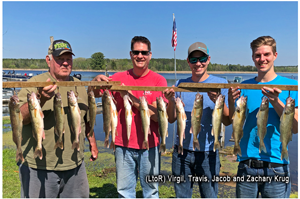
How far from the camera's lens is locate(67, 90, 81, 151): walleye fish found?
3973 mm

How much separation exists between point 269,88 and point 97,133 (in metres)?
13.9

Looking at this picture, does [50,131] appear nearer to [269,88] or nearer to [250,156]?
[250,156]

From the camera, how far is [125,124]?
493 centimetres

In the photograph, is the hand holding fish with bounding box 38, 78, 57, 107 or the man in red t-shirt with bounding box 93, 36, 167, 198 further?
the man in red t-shirt with bounding box 93, 36, 167, 198

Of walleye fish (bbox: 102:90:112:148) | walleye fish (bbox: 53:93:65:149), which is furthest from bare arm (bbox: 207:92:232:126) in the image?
walleye fish (bbox: 53:93:65:149)

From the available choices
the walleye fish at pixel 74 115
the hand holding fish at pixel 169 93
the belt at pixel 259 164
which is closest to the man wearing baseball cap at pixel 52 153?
the walleye fish at pixel 74 115

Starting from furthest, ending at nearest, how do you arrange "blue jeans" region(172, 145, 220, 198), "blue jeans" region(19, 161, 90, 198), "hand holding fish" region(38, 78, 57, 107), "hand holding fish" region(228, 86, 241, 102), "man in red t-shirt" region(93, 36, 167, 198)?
"man in red t-shirt" region(93, 36, 167, 198), "blue jeans" region(172, 145, 220, 198), "blue jeans" region(19, 161, 90, 198), "hand holding fish" region(228, 86, 241, 102), "hand holding fish" region(38, 78, 57, 107)

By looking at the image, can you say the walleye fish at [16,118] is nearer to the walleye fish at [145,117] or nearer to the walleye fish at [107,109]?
the walleye fish at [107,109]

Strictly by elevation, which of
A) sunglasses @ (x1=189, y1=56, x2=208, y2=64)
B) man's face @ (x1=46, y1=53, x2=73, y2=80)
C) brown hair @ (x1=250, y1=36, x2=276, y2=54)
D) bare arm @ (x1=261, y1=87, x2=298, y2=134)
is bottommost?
bare arm @ (x1=261, y1=87, x2=298, y2=134)

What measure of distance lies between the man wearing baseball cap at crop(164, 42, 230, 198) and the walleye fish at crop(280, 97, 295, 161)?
0.99 m

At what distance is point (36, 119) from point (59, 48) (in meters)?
1.49

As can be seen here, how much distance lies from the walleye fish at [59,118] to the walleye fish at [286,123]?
3725 millimetres

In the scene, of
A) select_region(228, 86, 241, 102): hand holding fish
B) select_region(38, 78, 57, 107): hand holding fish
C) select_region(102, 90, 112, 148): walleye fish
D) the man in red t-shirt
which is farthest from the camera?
the man in red t-shirt

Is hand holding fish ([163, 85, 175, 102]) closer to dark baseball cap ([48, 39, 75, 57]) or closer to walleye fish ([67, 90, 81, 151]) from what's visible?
walleye fish ([67, 90, 81, 151])
